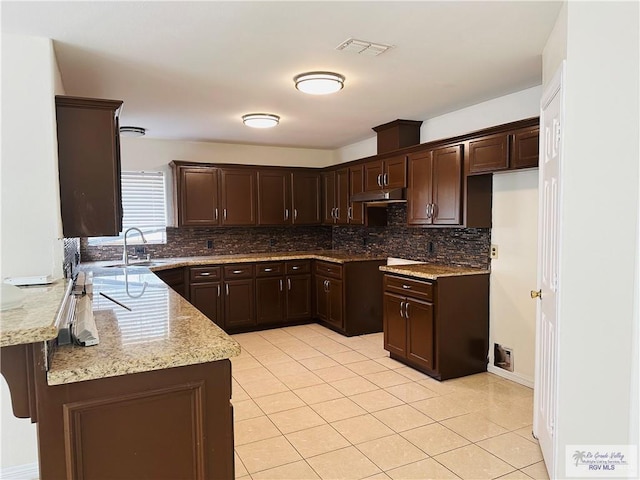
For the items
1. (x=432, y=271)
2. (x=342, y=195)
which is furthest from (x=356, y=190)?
(x=432, y=271)

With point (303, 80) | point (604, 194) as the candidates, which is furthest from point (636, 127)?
point (303, 80)

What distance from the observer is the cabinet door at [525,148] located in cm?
320

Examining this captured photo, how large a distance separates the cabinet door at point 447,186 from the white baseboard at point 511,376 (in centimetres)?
134

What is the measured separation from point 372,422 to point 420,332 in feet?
3.61

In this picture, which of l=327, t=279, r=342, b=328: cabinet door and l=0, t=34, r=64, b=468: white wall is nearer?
l=0, t=34, r=64, b=468: white wall

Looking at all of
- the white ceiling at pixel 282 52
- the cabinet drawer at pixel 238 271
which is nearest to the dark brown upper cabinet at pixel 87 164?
the white ceiling at pixel 282 52

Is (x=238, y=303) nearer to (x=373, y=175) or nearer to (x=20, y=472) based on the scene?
(x=373, y=175)

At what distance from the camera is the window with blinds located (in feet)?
18.1

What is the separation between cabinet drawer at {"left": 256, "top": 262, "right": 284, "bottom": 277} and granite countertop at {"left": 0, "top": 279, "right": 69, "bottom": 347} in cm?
349

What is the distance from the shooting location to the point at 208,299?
5.25 metres

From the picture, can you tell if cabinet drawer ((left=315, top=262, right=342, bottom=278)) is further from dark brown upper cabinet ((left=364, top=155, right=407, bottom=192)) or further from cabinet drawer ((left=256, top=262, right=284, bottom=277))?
dark brown upper cabinet ((left=364, top=155, right=407, bottom=192))

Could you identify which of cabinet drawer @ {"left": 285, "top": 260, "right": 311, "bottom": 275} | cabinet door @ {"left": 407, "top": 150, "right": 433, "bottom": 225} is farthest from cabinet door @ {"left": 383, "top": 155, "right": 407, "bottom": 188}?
cabinet drawer @ {"left": 285, "top": 260, "right": 311, "bottom": 275}

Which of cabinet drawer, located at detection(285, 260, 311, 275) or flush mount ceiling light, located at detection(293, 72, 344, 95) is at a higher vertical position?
flush mount ceiling light, located at detection(293, 72, 344, 95)

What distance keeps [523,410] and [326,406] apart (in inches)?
56.4
